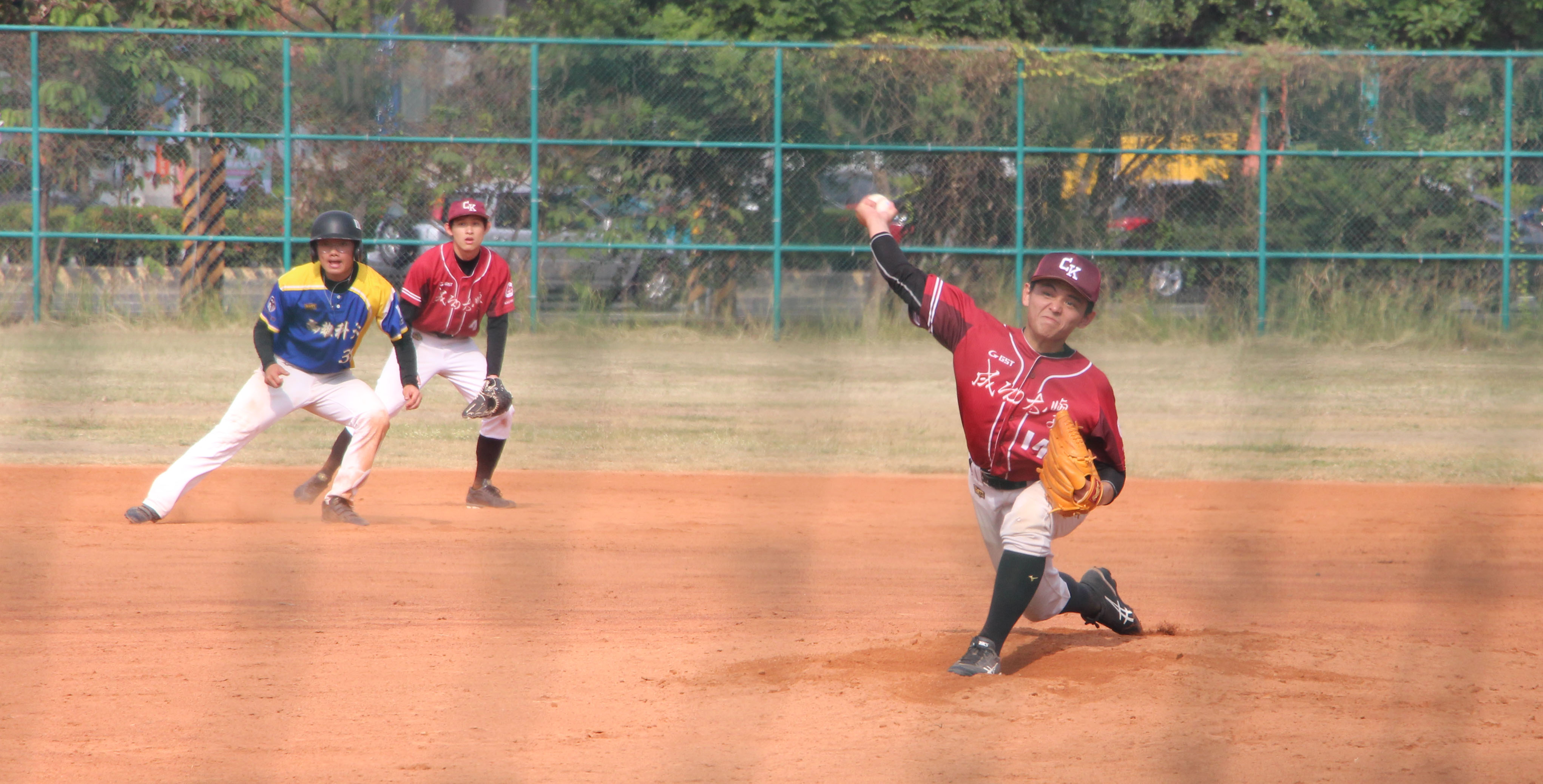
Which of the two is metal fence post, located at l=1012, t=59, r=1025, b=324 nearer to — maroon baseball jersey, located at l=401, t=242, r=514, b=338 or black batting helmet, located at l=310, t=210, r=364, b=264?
maroon baseball jersey, located at l=401, t=242, r=514, b=338

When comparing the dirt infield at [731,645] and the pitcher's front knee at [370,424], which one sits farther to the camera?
the pitcher's front knee at [370,424]

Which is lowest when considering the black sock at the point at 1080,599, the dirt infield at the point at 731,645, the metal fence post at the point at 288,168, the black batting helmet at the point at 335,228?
the dirt infield at the point at 731,645

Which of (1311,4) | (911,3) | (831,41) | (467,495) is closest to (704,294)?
(831,41)

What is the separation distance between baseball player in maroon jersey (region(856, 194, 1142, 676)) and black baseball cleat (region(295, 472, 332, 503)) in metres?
4.22

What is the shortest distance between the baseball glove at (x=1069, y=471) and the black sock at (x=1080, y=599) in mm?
531

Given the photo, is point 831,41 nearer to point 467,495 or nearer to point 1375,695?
point 467,495

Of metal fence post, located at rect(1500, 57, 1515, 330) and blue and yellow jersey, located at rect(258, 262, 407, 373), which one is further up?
metal fence post, located at rect(1500, 57, 1515, 330)

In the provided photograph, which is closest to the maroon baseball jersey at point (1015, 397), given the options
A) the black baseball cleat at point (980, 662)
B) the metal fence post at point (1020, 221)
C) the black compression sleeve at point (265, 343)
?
the black baseball cleat at point (980, 662)

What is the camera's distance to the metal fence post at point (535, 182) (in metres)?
15.8

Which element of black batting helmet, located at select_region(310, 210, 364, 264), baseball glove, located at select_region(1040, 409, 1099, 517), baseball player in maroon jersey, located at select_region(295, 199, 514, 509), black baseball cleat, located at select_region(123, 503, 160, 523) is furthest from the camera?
baseball player in maroon jersey, located at select_region(295, 199, 514, 509)

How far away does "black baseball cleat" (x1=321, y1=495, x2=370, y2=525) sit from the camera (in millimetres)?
7027

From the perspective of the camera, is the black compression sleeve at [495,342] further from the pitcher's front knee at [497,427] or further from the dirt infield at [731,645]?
the dirt infield at [731,645]

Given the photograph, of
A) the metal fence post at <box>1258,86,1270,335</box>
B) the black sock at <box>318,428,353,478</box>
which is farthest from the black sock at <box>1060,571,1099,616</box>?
the metal fence post at <box>1258,86,1270,335</box>

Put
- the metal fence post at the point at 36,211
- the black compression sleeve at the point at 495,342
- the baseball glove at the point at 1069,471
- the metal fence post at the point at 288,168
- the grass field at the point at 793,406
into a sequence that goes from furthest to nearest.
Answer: the metal fence post at the point at 288,168, the metal fence post at the point at 36,211, the grass field at the point at 793,406, the black compression sleeve at the point at 495,342, the baseball glove at the point at 1069,471
